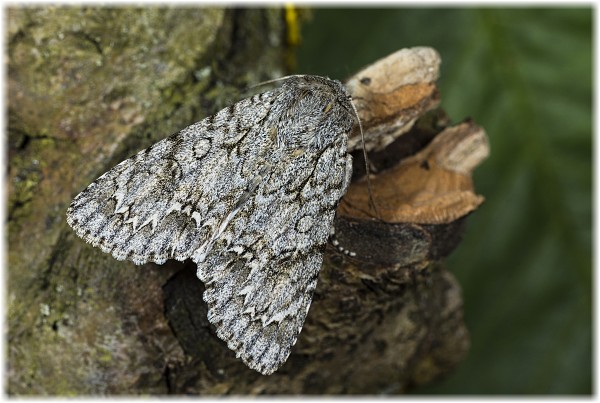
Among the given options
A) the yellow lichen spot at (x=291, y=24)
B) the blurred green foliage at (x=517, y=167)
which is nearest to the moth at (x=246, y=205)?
the yellow lichen spot at (x=291, y=24)

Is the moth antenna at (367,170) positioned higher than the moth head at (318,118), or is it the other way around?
the moth head at (318,118)

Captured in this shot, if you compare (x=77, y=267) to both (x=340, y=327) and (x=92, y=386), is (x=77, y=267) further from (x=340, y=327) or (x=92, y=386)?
(x=340, y=327)

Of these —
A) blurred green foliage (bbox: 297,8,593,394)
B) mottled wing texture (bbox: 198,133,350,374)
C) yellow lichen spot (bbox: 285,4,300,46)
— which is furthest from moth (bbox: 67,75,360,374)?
blurred green foliage (bbox: 297,8,593,394)

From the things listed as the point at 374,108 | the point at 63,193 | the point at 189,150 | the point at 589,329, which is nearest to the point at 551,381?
the point at 589,329

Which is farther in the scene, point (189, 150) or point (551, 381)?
point (551, 381)

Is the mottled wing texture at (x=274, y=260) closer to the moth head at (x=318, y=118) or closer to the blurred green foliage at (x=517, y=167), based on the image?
the moth head at (x=318, y=118)

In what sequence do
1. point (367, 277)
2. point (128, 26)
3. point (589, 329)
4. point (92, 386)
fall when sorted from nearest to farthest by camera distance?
point (367, 277)
point (92, 386)
point (128, 26)
point (589, 329)
